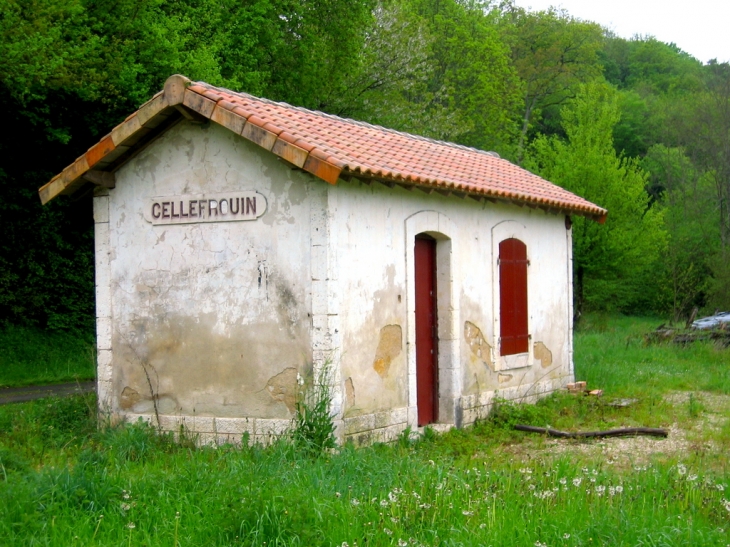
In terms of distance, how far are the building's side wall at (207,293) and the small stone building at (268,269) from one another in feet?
0.05

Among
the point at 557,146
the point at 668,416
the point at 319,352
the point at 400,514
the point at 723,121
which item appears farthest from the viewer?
the point at 723,121

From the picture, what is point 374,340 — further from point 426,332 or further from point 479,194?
point 479,194

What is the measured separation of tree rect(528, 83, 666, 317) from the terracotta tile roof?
14.2 meters

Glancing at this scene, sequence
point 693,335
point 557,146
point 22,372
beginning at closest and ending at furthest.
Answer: point 22,372, point 693,335, point 557,146

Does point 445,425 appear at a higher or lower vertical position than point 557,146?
lower

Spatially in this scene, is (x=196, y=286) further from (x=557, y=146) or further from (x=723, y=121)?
(x=723, y=121)

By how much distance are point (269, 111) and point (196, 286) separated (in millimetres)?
2207

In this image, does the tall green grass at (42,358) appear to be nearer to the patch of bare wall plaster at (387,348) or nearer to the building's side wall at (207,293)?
the building's side wall at (207,293)

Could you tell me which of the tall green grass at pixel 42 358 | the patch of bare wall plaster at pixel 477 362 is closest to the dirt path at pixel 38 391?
the tall green grass at pixel 42 358

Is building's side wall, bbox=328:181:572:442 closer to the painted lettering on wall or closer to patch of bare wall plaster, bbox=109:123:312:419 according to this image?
patch of bare wall plaster, bbox=109:123:312:419

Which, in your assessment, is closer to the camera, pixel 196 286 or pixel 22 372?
pixel 196 286

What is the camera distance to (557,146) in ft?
89.1

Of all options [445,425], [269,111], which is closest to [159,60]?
[269,111]

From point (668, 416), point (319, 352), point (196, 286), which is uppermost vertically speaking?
point (196, 286)
